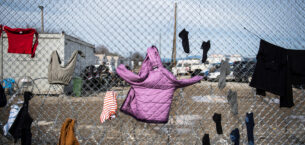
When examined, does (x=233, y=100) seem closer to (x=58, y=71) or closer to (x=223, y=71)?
(x=223, y=71)

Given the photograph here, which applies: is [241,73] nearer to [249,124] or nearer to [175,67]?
[249,124]

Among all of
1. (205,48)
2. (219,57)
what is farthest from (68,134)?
(219,57)

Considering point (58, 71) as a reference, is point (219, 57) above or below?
above

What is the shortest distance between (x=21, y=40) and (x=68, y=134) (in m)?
1.50

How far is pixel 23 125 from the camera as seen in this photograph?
2.53 m

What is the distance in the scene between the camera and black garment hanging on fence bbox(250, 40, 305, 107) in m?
2.43

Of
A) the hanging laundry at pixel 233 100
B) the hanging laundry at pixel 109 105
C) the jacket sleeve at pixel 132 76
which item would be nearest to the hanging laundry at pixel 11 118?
the hanging laundry at pixel 109 105

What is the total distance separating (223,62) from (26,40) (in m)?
2.68

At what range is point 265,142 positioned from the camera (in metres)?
3.84

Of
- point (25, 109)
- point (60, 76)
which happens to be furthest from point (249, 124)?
point (25, 109)

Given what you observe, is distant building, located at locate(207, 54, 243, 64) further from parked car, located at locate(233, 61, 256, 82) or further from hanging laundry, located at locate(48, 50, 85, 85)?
hanging laundry, located at locate(48, 50, 85, 85)

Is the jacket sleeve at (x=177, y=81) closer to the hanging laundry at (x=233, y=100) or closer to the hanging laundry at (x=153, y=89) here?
the hanging laundry at (x=153, y=89)

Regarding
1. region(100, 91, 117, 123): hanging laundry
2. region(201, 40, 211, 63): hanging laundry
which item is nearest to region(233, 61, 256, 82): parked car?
region(201, 40, 211, 63): hanging laundry

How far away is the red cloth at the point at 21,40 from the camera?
9.18 ft
